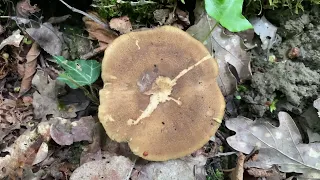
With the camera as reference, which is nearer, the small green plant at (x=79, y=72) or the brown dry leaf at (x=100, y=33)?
the small green plant at (x=79, y=72)

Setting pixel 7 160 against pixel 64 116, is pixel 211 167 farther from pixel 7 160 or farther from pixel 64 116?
pixel 7 160

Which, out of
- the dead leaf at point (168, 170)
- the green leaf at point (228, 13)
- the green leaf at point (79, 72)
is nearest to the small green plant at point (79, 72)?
the green leaf at point (79, 72)

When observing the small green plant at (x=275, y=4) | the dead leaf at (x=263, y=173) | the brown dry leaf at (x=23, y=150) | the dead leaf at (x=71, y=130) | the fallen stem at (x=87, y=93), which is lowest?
the brown dry leaf at (x=23, y=150)

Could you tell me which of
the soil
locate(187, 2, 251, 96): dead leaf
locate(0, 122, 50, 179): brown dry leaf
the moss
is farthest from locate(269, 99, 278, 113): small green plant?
locate(0, 122, 50, 179): brown dry leaf

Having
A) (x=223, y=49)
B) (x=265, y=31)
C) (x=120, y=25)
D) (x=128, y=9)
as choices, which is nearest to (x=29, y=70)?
(x=120, y=25)

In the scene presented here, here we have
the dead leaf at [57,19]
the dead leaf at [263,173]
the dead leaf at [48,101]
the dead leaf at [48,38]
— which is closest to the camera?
the dead leaf at [263,173]

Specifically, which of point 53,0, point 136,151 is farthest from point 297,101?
point 53,0

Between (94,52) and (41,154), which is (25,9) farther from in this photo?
(41,154)

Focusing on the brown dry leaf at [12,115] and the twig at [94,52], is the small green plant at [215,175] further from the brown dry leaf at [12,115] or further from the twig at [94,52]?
the brown dry leaf at [12,115]
